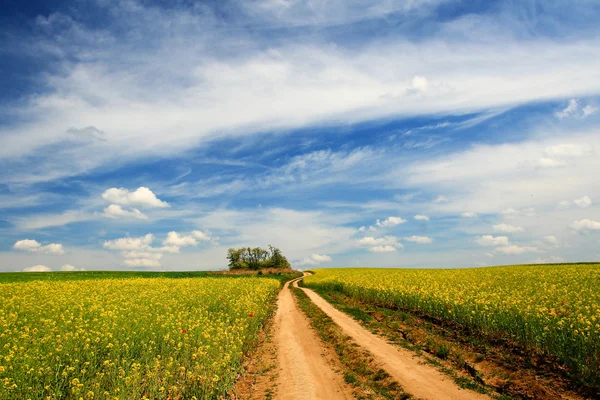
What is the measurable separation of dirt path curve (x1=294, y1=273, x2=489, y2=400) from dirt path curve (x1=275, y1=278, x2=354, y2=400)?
5.86 ft

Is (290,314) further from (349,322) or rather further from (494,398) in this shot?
(494,398)

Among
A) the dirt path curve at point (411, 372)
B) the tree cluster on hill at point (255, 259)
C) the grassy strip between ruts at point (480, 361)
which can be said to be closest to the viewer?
the dirt path curve at point (411, 372)

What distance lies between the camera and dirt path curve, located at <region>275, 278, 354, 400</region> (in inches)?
400

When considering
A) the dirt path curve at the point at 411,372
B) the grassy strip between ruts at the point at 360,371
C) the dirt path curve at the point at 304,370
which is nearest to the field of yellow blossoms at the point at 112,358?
the dirt path curve at the point at 304,370

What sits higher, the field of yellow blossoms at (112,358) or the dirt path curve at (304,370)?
the field of yellow blossoms at (112,358)

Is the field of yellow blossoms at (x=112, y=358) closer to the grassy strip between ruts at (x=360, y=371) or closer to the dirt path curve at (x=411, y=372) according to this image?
the grassy strip between ruts at (x=360, y=371)

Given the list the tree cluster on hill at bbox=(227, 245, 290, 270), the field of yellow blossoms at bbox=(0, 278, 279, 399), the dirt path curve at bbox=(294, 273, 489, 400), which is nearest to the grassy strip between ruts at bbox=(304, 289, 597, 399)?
the dirt path curve at bbox=(294, 273, 489, 400)

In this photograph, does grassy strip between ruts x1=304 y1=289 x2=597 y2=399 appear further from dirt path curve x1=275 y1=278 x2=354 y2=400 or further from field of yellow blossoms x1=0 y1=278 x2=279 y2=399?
field of yellow blossoms x1=0 y1=278 x2=279 y2=399

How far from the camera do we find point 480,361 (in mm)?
12242

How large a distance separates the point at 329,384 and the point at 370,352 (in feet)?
10.9

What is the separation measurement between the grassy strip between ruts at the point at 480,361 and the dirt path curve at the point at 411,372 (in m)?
0.44

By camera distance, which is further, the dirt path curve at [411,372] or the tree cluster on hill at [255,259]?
the tree cluster on hill at [255,259]

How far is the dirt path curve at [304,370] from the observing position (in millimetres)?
10148

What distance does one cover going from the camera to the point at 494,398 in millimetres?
9305
